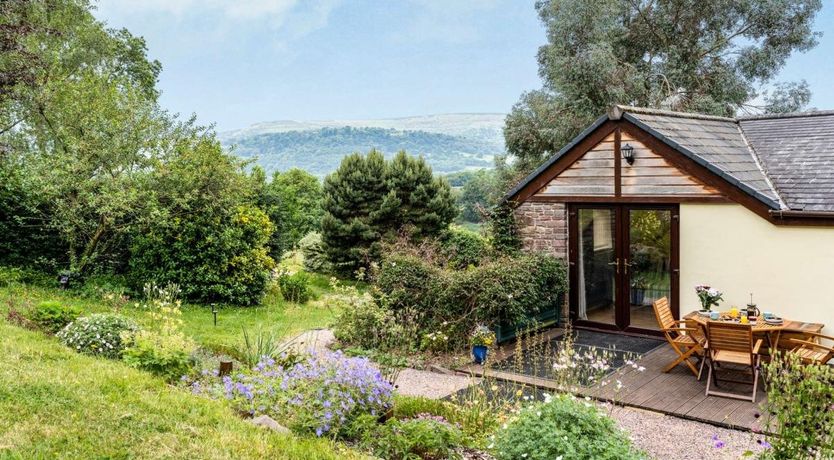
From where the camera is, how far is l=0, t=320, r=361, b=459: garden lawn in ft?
14.4

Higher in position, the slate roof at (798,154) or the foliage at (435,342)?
the slate roof at (798,154)

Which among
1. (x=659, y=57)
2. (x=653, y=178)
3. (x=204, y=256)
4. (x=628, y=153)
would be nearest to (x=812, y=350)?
(x=653, y=178)

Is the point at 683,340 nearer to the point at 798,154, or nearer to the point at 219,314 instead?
the point at 798,154

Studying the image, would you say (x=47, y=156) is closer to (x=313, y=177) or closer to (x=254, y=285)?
(x=254, y=285)

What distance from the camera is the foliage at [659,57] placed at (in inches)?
923

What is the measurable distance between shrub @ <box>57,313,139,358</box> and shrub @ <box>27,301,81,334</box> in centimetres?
74

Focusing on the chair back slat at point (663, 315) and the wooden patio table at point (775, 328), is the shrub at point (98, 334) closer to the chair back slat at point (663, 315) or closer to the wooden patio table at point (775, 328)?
the chair back slat at point (663, 315)

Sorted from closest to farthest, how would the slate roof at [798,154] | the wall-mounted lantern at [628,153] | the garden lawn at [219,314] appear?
the slate roof at [798,154], the wall-mounted lantern at [628,153], the garden lawn at [219,314]

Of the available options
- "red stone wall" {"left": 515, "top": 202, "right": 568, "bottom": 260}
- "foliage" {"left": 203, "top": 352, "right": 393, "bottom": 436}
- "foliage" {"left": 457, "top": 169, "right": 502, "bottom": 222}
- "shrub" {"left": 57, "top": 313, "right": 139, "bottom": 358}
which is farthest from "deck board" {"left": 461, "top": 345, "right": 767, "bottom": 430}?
"foliage" {"left": 457, "top": 169, "right": 502, "bottom": 222}

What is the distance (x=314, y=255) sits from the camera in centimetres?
2239

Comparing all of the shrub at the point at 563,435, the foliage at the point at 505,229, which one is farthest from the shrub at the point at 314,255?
the shrub at the point at 563,435

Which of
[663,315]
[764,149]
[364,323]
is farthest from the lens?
[764,149]

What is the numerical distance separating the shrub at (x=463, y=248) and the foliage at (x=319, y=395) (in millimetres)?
6040

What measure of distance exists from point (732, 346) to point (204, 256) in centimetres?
1089
